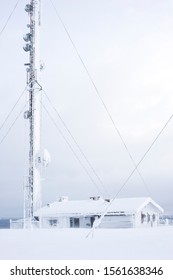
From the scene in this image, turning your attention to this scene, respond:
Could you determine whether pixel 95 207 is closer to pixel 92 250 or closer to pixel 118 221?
pixel 118 221

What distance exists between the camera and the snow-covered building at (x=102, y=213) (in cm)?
3206

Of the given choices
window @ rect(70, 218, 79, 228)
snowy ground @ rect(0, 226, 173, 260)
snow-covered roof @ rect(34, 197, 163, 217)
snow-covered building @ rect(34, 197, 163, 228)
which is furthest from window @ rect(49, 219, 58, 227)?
snowy ground @ rect(0, 226, 173, 260)

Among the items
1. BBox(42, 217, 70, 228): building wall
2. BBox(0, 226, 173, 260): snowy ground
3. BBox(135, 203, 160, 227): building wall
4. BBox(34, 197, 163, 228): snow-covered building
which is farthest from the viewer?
BBox(42, 217, 70, 228): building wall

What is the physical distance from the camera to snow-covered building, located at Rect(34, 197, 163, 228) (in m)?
32.1

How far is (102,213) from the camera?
32125 mm

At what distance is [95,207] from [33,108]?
10.2 m

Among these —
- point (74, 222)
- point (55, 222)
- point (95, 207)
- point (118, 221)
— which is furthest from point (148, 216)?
point (55, 222)

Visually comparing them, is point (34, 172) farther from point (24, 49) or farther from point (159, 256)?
point (159, 256)

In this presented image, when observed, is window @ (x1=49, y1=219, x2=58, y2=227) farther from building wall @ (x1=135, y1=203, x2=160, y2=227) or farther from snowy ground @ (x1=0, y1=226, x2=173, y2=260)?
snowy ground @ (x1=0, y1=226, x2=173, y2=260)

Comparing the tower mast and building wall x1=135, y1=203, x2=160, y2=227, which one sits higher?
the tower mast

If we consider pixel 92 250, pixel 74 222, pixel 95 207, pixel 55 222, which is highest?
pixel 95 207
